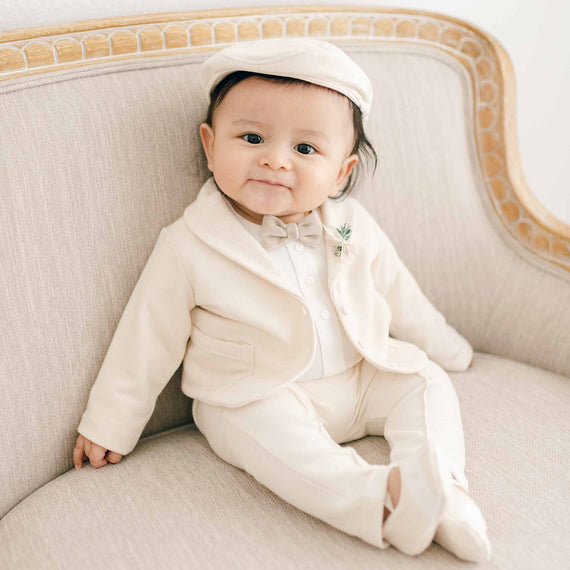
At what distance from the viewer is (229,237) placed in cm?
110

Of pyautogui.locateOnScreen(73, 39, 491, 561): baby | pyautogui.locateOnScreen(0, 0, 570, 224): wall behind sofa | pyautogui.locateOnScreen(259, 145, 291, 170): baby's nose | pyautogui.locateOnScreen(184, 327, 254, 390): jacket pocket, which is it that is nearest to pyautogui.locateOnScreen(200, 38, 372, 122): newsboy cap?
pyautogui.locateOnScreen(73, 39, 491, 561): baby

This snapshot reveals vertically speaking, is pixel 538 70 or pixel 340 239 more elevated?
pixel 538 70

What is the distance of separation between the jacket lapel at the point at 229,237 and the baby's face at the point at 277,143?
0.11 feet

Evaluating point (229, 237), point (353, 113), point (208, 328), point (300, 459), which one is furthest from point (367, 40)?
point (300, 459)

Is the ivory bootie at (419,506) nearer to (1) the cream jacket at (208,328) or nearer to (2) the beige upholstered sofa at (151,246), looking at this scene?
(2) the beige upholstered sofa at (151,246)

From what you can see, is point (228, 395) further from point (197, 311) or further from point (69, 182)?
point (69, 182)

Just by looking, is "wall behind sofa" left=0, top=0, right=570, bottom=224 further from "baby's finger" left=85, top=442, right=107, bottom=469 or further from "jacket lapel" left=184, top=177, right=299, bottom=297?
"baby's finger" left=85, top=442, right=107, bottom=469

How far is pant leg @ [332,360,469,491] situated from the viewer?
3.34ft

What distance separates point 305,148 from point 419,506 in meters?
0.56

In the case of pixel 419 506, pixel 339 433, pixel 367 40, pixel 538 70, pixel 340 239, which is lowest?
pixel 339 433

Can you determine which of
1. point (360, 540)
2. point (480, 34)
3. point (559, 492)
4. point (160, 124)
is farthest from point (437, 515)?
point (480, 34)

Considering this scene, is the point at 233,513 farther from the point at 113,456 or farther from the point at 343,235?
the point at 343,235

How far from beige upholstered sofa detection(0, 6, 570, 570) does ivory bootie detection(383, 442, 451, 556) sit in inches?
1.1

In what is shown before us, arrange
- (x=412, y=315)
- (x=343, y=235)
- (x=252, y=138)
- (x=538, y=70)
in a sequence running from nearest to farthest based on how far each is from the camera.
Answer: (x=252, y=138) < (x=343, y=235) < (x=412, y=315) < (x=538, y=70)
